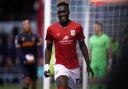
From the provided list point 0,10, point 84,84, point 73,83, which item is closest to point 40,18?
point 0,10

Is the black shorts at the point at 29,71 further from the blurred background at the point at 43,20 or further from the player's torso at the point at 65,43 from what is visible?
the player's torso at the point at 65,43

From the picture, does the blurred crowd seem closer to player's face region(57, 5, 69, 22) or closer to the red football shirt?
the red football shirt

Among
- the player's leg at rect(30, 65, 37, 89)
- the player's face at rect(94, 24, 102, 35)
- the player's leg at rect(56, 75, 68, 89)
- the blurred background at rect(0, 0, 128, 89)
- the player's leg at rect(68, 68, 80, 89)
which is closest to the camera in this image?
the blurred background at rect(0, 0, 128, 89)

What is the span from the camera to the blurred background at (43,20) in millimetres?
7292

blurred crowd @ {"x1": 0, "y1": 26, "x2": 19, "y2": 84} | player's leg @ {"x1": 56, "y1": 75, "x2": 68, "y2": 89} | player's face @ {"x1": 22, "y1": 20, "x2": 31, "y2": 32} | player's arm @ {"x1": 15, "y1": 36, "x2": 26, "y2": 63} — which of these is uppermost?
player's face @ {"x1": 22, "y1": 20, "x2": 31, "y2": 32}

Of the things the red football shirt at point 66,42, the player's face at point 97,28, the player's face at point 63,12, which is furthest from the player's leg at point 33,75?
the player's face at point 63,12

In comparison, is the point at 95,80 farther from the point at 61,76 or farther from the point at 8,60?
the point at 8,60

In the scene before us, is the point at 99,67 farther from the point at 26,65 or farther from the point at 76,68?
the point at 76,68

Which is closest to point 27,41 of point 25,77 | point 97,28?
point 25,77

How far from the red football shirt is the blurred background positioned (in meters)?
0.73

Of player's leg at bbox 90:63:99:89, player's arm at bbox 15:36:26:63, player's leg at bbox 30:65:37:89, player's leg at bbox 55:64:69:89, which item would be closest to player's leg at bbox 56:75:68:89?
player's leg at bbox 55:64:69:89

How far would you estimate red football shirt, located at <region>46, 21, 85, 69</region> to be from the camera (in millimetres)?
11266

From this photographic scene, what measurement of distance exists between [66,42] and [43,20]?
15271mm

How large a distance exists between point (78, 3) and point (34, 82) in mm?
2472
